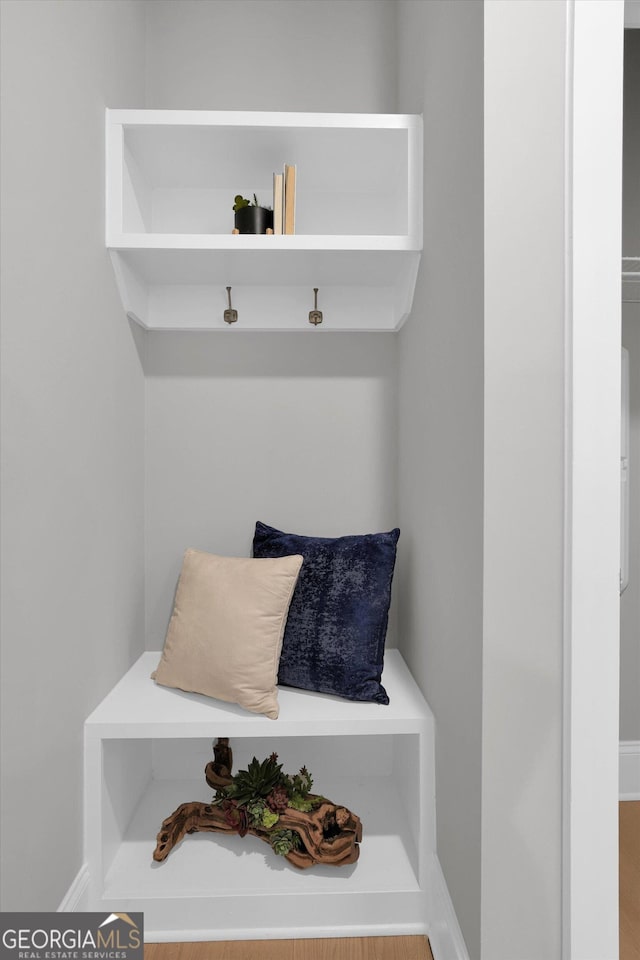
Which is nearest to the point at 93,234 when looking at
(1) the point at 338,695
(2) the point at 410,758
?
(1) the point at 338,695

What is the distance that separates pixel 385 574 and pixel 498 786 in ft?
2.16

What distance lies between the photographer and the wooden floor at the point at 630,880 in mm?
1431

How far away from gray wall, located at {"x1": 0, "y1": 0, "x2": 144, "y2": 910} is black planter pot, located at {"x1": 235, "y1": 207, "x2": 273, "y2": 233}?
359 millimetres

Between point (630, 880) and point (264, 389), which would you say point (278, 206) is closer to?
point (264, 389)

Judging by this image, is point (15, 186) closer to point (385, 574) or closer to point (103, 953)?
point (385, 574)

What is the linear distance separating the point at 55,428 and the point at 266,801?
106cm

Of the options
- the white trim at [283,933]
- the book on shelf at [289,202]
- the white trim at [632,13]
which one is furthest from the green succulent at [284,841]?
the white trim at [632,13]

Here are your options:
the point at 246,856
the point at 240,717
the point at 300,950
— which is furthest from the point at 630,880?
the point at 240,717

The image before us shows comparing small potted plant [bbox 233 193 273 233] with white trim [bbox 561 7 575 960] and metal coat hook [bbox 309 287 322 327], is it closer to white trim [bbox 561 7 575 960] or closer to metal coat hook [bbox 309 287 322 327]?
metal coat hook [bbox 309 287 322 327]

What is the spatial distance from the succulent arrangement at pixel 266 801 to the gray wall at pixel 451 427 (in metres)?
0.37

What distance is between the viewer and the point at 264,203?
1950 millimetres

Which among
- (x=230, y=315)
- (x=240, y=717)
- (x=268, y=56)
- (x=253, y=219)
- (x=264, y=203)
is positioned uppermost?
(x=268, y=56)

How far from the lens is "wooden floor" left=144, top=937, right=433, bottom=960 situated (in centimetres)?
140

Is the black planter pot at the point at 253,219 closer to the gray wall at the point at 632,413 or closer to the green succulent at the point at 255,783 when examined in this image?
the gray wall at the point at 632,413
